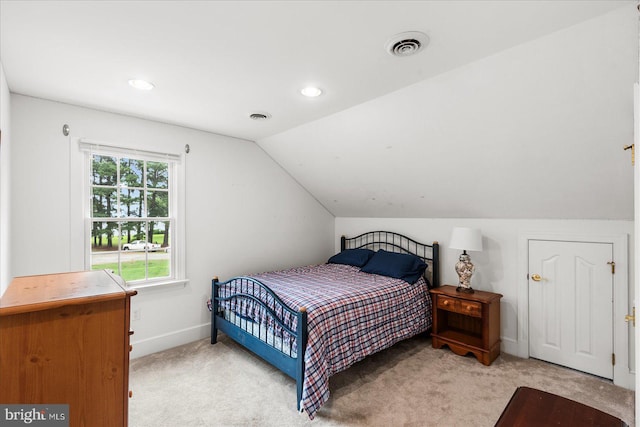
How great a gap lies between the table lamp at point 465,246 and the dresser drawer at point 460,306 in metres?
0.18

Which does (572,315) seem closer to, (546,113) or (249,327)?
(546,113)

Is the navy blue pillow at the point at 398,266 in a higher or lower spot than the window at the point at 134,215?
lower

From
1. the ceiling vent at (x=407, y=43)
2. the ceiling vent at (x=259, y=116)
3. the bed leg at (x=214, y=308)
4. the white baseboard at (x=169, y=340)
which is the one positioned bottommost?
the white baseboard at (x=169, y=340)

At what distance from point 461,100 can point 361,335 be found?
2059mm

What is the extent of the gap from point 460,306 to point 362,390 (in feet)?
4.46

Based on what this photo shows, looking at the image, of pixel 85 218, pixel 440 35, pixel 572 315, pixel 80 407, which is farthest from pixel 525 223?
pixel 85 218

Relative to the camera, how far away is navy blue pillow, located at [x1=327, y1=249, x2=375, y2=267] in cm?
429

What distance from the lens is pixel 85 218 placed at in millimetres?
2934

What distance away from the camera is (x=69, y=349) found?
3.62 ft

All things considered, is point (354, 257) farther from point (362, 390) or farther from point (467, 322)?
point (362, 390)

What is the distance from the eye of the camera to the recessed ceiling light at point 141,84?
238cm

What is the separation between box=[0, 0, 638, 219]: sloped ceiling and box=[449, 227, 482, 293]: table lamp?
33cm

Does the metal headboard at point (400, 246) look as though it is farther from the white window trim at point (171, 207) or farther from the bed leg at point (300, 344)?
the white window trim at point (171, 207)

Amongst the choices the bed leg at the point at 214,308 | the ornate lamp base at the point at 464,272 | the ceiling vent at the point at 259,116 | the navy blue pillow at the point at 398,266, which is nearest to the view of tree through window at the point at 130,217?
the bed leg at the point at 214,308
